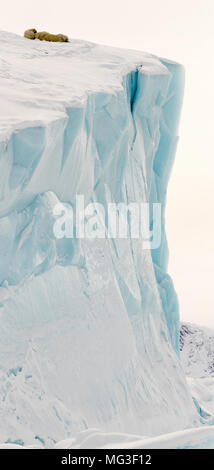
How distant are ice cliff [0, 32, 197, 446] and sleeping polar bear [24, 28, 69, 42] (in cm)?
67

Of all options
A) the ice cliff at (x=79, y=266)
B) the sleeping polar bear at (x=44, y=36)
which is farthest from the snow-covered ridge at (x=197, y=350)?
the sleeping polar bear at (x=44, y=36)

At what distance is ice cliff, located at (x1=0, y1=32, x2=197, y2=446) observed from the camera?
7.77 meters

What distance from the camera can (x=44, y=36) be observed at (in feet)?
45.1

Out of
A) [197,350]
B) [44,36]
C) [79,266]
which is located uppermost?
[44,36]

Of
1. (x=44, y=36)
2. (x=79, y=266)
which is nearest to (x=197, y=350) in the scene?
(x=44, y=36)

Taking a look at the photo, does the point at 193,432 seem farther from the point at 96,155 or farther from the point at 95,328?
the point at 96,155

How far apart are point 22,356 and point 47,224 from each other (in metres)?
1.42

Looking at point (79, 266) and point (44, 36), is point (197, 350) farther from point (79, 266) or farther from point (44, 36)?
point (79, 266)

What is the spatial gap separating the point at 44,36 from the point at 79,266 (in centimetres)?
612

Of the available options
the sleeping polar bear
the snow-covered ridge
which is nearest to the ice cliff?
the sleeping polar bear

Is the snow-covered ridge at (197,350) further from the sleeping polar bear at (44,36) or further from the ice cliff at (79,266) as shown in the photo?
the sleeping polar bear at (44,36)

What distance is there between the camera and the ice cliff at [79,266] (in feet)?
25.5

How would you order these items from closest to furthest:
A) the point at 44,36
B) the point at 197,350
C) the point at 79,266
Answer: the point at 79,266 → the point at 44,36 → the point at 197,350

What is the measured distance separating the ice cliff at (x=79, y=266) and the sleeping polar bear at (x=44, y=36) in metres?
0.67
